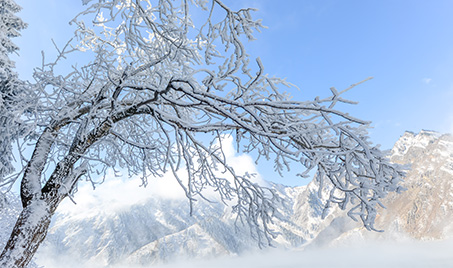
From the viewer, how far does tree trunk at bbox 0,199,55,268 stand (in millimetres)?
3234

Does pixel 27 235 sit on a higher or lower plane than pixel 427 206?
higher

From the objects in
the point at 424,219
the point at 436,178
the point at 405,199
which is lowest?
the point at 424,219

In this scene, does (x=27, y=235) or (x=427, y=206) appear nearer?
(x=27, y=235)

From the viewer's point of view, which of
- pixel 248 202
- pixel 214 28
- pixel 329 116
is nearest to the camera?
pixel 329 116

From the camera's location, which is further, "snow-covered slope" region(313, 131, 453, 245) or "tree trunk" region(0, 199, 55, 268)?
"snow-covered slope" region(313, 131, 453, 245)

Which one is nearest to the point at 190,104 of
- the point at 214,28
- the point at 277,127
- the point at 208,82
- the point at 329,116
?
the point at 208,82

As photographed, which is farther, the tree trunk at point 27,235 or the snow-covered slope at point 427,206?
the snow-covered slope at point 427,206

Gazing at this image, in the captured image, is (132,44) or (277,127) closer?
(277,127)

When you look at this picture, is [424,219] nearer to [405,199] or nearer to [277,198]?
[405,199]

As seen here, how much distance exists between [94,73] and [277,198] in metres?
3.46

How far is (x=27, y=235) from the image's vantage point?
337 centimetres

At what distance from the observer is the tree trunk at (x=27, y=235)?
3.23 meters

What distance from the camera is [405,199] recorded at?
18300 centimetres

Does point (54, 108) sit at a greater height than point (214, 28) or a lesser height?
lesser
